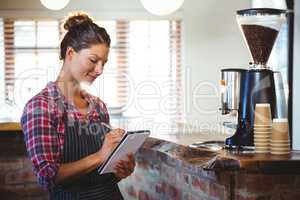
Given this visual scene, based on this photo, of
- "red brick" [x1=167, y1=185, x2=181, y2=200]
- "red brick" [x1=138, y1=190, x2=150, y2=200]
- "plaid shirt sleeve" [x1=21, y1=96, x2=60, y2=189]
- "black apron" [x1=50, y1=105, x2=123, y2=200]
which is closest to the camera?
"plaid shirt sleeve" [x1=21, y1=96, x2=60, y2=189]

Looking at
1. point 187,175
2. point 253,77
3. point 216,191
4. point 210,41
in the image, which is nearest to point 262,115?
point 253,77

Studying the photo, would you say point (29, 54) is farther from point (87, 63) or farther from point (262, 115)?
point (262, 115)

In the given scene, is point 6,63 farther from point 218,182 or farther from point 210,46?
point 218,182

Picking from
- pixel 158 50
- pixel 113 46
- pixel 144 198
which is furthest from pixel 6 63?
pixel 144 198

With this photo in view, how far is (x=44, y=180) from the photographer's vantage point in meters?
1.62

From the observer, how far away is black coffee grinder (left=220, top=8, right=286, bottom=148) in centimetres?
196

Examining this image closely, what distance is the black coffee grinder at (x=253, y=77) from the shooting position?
77.2 inches

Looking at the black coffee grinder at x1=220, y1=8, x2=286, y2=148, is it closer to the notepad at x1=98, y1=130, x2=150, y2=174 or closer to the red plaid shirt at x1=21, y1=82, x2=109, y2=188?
the notepad at x1=98, y1=130, x2=150, y2=174

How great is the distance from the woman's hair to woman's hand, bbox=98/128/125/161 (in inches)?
12.9

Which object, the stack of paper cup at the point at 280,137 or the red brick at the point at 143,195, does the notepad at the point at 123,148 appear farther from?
the red brick at the point at 143,195

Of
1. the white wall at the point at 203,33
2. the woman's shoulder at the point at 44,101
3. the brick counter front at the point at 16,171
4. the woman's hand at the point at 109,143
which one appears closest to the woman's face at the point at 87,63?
the woman's shoulder at the point at 44,101

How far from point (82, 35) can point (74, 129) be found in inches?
13.6

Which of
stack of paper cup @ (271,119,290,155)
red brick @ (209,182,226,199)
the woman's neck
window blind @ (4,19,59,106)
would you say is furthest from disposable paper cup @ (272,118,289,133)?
window blind @ (4,19,59,106)

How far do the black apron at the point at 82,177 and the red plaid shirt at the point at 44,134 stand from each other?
3 cm
